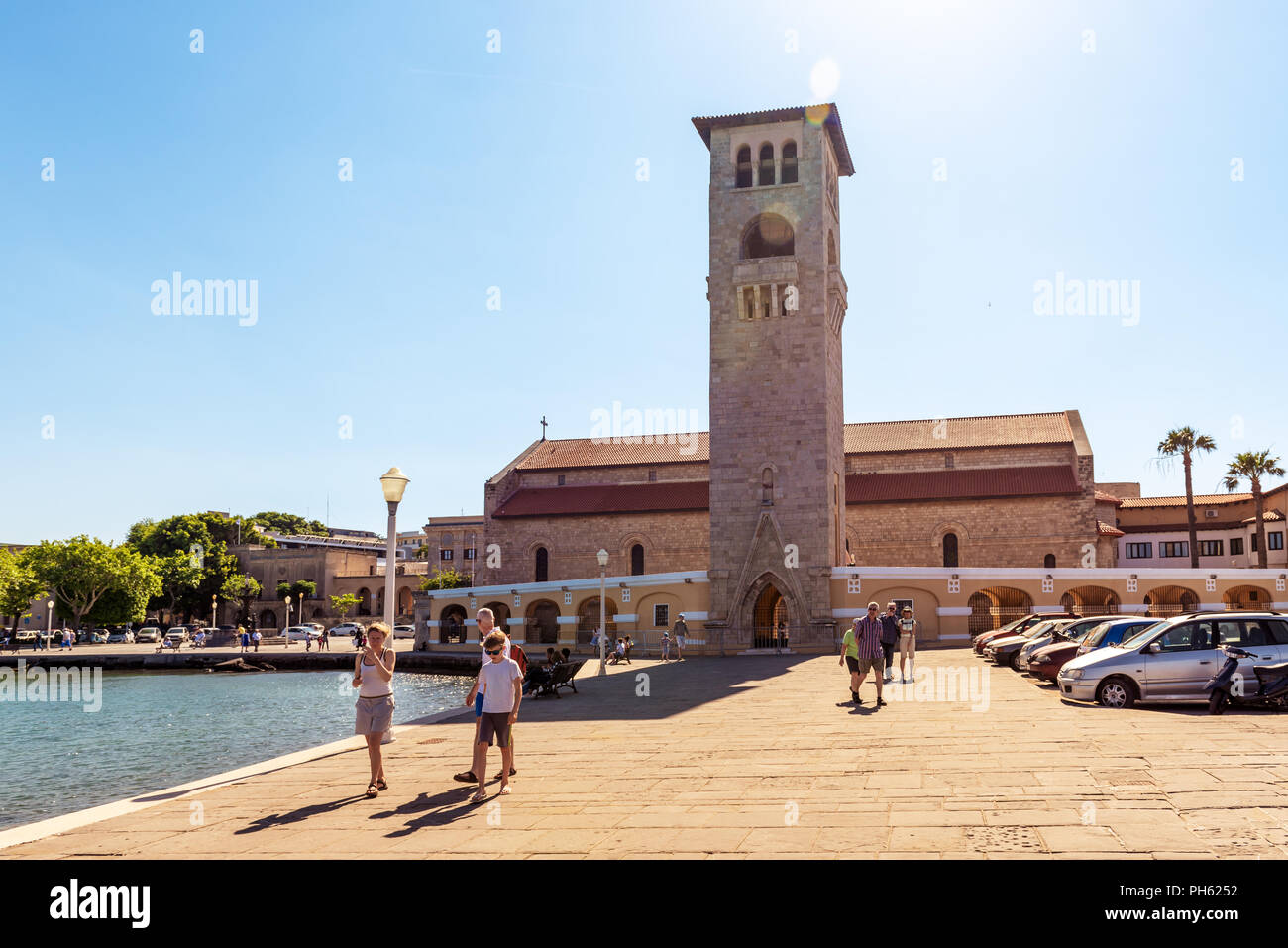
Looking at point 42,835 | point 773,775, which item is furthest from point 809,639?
point 42,835

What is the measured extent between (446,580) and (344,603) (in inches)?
787

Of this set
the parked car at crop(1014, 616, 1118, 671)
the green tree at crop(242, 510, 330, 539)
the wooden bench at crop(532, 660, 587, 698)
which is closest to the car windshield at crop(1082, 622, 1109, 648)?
the parked car at crop(1014, 616, 1118, 671)

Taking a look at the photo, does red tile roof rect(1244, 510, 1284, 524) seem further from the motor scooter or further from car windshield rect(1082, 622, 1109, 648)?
the motor scooter

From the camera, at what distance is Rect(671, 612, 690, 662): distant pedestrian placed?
125 feet

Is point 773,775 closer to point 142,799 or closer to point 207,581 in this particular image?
point 142,799

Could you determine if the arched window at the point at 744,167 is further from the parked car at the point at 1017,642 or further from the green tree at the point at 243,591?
the green tree at the point at 243,591

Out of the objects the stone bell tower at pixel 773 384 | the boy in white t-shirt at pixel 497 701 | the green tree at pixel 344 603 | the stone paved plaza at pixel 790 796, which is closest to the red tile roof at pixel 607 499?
the stone bell tower at pixel 773 384

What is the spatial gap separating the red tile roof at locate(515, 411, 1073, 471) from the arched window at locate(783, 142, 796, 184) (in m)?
16.7

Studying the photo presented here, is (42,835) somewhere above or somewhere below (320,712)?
above

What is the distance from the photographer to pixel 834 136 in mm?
44625

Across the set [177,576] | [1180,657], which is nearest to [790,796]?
[1180,657]

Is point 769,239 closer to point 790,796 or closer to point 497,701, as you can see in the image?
point 497,701

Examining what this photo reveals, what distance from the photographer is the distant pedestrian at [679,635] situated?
38009mm
